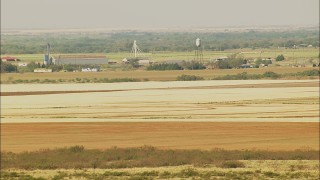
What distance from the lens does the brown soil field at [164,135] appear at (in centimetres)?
3819

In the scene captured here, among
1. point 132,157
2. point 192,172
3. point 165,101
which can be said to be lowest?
point 165,101

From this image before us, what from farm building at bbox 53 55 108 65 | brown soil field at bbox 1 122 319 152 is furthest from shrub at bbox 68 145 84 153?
farm building at bbox 53 55 108 65

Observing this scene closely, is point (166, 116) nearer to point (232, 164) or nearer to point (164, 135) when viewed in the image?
point (164, 135)

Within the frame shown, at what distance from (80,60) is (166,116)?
67692 mm

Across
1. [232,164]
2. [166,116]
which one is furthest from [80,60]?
[232,164]

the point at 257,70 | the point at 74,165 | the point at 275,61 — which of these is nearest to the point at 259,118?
the point at 74,165

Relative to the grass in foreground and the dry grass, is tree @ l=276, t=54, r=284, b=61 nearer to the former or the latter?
the grass in foreground

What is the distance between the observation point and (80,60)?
11669 centimetres

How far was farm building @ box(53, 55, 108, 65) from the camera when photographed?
114 meters

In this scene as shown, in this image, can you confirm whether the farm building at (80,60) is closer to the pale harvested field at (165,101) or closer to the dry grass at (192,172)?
the pale harvested field at (165,101)

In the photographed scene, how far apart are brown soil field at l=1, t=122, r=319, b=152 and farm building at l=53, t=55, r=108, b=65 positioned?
223 ft

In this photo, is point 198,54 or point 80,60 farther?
point 198,54

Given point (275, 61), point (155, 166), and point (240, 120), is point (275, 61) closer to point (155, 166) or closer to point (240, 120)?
point (240, 120)

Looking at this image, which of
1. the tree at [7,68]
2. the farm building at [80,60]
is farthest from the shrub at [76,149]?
the farm building at [80,60]
